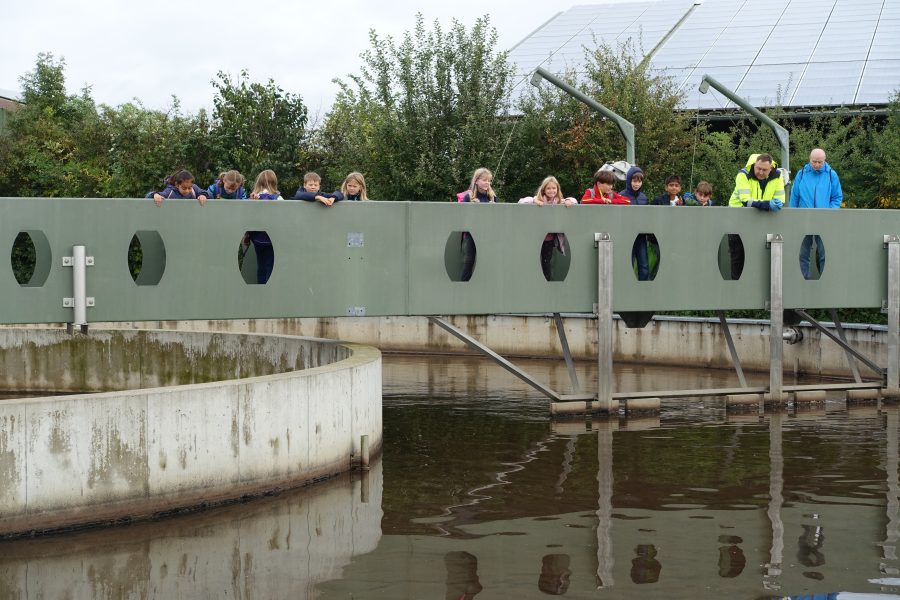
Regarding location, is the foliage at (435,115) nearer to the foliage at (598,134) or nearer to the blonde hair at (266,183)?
the foliage at (598,134)

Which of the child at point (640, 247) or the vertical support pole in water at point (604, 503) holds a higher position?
the child at point (640, 247)

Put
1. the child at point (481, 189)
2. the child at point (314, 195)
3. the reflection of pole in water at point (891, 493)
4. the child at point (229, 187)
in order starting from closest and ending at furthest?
the reflection of pole in water at point (891, 493) < the child at point (314, 195) < the child at point (229, 187) < the child at point (481, 189)

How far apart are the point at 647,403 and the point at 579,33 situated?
40155 millimetres

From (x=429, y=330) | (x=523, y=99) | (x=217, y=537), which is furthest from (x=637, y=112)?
(x=217, y=537)

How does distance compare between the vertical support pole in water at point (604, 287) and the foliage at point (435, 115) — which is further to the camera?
the foliage at point (435, 115)

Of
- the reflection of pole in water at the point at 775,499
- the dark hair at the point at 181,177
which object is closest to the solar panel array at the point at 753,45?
the reflection of pole in water at the point at 775,499

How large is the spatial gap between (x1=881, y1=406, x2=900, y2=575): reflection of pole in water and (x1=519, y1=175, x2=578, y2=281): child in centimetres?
417

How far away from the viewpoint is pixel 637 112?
3111cm

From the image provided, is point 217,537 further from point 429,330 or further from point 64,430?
point 429,330

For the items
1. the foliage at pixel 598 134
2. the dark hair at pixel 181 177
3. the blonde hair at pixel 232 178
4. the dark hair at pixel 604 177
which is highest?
the foliage at pixel 598 134

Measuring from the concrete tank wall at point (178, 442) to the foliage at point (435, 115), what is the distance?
1796cm

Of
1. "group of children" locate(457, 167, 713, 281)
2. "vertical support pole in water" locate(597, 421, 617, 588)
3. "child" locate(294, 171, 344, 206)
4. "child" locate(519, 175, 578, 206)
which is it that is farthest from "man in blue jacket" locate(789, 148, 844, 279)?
"child" locate(294, 171, 344, 206)

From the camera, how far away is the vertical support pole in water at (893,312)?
17734mm

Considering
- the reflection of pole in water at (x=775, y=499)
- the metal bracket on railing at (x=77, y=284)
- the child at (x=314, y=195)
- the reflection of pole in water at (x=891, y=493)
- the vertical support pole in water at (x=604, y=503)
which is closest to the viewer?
the reflection of pole in water at (x=775, y=499)
